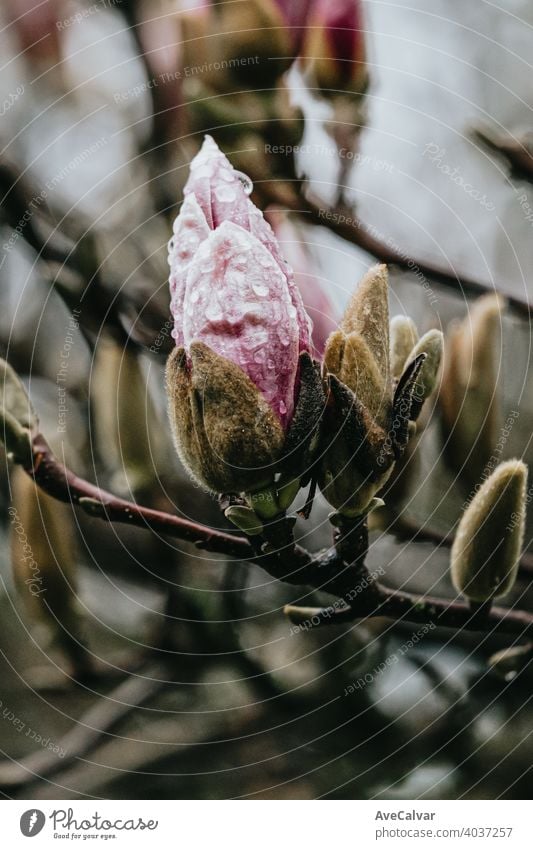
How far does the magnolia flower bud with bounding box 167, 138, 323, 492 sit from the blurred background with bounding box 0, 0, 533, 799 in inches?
7.3

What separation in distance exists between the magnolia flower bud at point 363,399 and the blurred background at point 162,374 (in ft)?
0.54

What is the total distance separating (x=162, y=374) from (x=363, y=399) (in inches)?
8.0

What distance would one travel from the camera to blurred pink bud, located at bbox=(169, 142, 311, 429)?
0.94 ft

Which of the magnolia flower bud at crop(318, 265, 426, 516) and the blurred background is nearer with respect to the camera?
the magnolia flower bud at crop(318, 265, 426, 516)

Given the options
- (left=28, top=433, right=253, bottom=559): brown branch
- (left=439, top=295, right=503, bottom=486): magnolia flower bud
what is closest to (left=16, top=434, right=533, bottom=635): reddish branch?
(left=28, top=433, right=253, bottom=559): brown branch

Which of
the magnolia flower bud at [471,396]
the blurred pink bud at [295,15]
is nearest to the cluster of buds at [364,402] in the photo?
the magnolia flower bud at [471,396]

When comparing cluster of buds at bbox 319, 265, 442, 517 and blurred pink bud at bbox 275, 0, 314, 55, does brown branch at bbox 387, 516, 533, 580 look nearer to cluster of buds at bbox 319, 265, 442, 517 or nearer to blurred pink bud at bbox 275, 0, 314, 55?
cluster of buds at bbox 319, 265, 442, 517

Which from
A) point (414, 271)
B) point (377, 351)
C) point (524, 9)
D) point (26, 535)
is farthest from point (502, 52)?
point (26, 535)

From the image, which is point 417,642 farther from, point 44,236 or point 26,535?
point 44,236

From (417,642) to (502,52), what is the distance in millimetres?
396

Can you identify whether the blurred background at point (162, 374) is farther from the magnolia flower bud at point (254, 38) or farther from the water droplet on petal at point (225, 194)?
the water droplet on petal at point (225, 194)

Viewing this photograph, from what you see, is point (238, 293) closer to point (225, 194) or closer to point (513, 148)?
point (225, 194)

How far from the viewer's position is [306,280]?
1.50 feet

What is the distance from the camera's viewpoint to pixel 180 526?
379 millimetres
